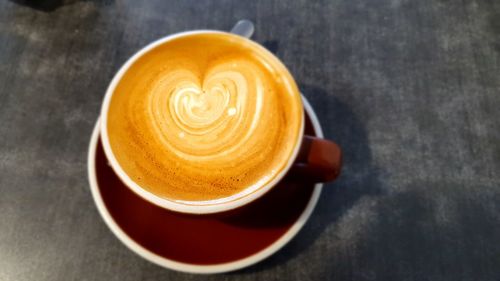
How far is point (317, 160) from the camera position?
1.99 feet

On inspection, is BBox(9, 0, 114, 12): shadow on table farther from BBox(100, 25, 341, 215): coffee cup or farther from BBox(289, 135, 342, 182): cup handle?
BBox(289, 135, 342, 182): cup handle

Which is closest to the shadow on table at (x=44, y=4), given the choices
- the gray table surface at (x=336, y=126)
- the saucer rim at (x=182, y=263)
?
the gray table surface at (x=336, y=126)

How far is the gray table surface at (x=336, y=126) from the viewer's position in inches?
27.8

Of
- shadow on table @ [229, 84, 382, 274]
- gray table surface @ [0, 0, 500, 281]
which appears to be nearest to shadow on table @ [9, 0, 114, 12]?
gray table surface @ [0, 0, 500, 281]

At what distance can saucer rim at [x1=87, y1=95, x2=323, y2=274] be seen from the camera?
2.10 feet

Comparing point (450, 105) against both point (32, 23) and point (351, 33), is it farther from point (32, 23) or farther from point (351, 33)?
point (32, 23)

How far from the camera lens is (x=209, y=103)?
0.63 metres

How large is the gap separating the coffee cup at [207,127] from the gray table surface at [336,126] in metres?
0.18

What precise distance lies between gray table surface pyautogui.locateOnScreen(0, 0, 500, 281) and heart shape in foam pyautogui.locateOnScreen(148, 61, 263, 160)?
0.21 metres

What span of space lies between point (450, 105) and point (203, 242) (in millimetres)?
513

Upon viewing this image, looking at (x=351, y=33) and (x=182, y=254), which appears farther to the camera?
(x=351, y=33)

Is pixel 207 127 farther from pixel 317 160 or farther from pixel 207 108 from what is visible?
pixel 317 160

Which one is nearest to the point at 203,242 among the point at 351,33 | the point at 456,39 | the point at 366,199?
the point at 366,199

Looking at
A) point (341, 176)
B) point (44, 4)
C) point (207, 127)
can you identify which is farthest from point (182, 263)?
point (44, 4)
